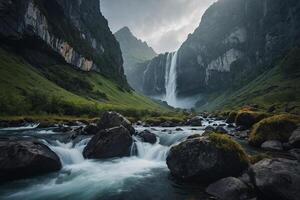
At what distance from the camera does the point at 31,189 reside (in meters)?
20.6

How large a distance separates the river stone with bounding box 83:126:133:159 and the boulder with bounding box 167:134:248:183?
10.8m

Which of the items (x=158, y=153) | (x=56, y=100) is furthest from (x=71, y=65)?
(x=158, y=153)

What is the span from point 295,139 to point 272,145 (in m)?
2.56

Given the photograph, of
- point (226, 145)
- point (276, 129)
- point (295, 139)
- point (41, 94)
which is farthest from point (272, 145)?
point (41, 94)

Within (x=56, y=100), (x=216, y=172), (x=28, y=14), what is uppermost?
(x=28, y=14)

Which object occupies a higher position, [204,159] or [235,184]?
[204,159]

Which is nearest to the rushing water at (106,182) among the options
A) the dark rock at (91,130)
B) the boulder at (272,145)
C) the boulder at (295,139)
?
the dark rock at (91,130)

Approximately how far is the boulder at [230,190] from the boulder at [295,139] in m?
15.1

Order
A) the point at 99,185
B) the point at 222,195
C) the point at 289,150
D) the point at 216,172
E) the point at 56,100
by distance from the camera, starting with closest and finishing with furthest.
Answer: the point at 222,195, the point at 216,172, the point at 99,185, the point at 289,150, the point at 56,100

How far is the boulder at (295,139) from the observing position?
29.1 meters

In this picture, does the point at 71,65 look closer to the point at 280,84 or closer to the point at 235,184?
the point at 280,84

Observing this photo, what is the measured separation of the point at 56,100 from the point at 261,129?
7745 centimetres

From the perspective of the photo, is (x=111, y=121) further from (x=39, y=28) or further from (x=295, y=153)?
(x=39, y=28)

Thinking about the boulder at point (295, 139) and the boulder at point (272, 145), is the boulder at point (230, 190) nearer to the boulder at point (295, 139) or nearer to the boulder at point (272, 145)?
the boulder at point (272, 145)
